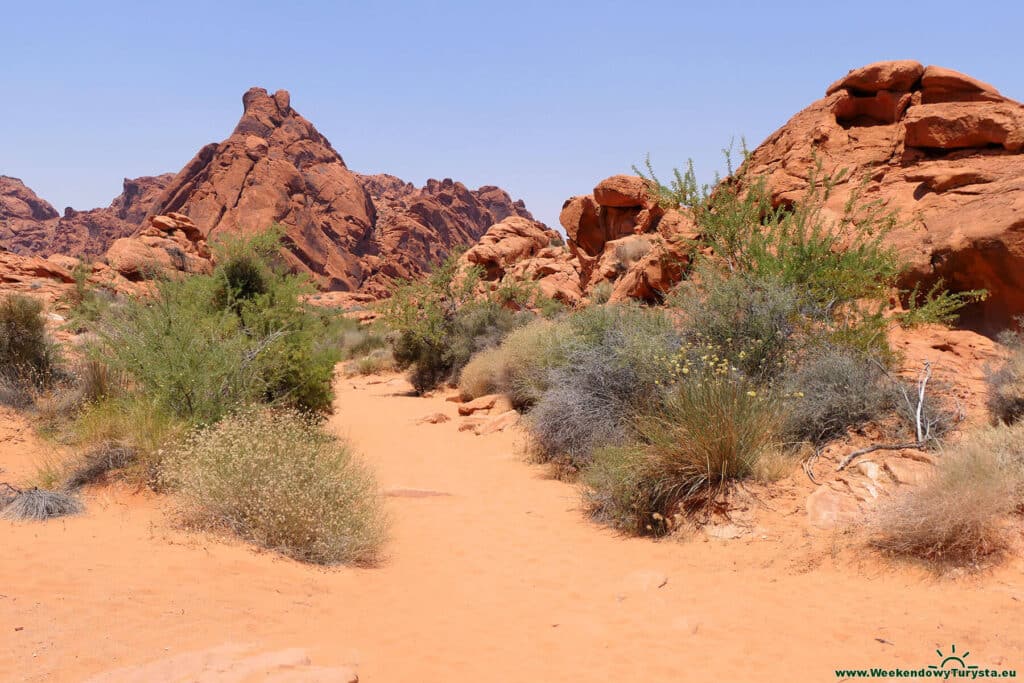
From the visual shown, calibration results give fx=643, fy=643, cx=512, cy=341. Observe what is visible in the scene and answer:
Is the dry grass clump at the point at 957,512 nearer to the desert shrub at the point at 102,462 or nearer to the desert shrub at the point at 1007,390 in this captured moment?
the desert shrub at the point at 1007,390

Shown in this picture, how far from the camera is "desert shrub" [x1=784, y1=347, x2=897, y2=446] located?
22.2 feet

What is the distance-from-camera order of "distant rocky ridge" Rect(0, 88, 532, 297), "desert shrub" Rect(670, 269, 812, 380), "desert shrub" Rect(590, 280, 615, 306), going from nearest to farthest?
"desert shrub" Rect(670, 269, 812, 380)
"desert shrub" Rect(590, 280, 615, 306)
"distant rocky ridge" Rect(0, 88, 532, 297)

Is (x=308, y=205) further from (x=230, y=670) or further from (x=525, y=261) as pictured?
(x=230, y=670)

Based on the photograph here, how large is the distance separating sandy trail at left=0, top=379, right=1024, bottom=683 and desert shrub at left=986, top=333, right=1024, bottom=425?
2889 mm

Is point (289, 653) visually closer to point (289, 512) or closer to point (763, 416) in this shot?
point (289, 512)

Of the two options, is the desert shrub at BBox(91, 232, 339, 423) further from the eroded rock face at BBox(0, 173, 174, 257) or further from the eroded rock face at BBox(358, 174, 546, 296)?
the eroded rock face at BBox(0, 173, 174, 257)

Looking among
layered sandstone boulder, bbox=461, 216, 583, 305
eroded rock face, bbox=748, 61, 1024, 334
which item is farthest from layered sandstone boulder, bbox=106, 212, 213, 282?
eroded rock face, bbox=748, 61, 1024, 334

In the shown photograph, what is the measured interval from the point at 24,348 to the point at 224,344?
13.4 feet

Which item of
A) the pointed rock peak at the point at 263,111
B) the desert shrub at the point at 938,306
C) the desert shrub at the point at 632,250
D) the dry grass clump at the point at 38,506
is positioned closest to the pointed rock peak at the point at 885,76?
the desert shrub at the point at 938,306

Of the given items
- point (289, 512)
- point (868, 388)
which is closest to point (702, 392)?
point (868, 388)

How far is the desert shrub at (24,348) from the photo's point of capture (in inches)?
381

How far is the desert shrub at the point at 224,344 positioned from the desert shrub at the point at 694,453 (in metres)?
4.73

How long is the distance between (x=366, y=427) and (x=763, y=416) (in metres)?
9.01

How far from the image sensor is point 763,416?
20.9 ft
